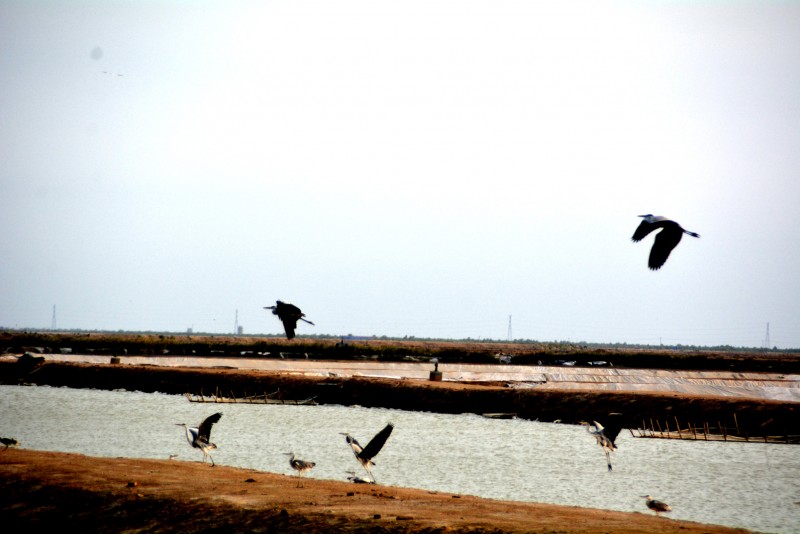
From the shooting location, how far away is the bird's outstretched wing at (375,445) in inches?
616

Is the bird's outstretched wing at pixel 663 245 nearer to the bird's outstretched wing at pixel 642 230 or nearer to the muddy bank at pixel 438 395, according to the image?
the bird's outstretched wing at pixel 642 230

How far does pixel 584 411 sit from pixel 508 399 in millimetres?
4368

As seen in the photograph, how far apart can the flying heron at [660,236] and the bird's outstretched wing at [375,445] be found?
5297 millimetres

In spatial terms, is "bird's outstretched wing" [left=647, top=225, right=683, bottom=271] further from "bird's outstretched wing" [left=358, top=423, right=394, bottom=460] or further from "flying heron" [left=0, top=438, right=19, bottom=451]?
"flying heron" [left=0, top=438, right=19, bottom=451]

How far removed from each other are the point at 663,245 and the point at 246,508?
27.4 ft

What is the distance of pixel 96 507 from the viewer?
15.8 metres

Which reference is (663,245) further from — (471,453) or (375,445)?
(471,453)

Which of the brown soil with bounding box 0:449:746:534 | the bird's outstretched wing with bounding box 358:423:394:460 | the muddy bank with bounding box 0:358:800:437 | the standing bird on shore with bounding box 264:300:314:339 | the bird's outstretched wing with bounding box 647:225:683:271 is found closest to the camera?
the brown soil with bounding box 0:449:746:534

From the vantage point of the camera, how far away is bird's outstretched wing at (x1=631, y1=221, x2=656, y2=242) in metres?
14.9

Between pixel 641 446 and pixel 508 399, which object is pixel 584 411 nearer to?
pixel 508 399

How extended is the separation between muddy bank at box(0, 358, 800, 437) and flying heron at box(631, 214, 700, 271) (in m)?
24.1

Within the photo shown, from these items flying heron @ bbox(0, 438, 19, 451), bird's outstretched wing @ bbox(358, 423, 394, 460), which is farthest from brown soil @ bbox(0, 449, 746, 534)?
flying heron @ bbox(0, 438, 19, 451)

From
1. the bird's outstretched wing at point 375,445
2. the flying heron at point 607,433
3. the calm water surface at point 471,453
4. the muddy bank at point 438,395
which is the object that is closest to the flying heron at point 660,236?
the bird's outstretched wing at point 375,445

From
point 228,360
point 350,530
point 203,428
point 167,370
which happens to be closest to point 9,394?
point 167,370
